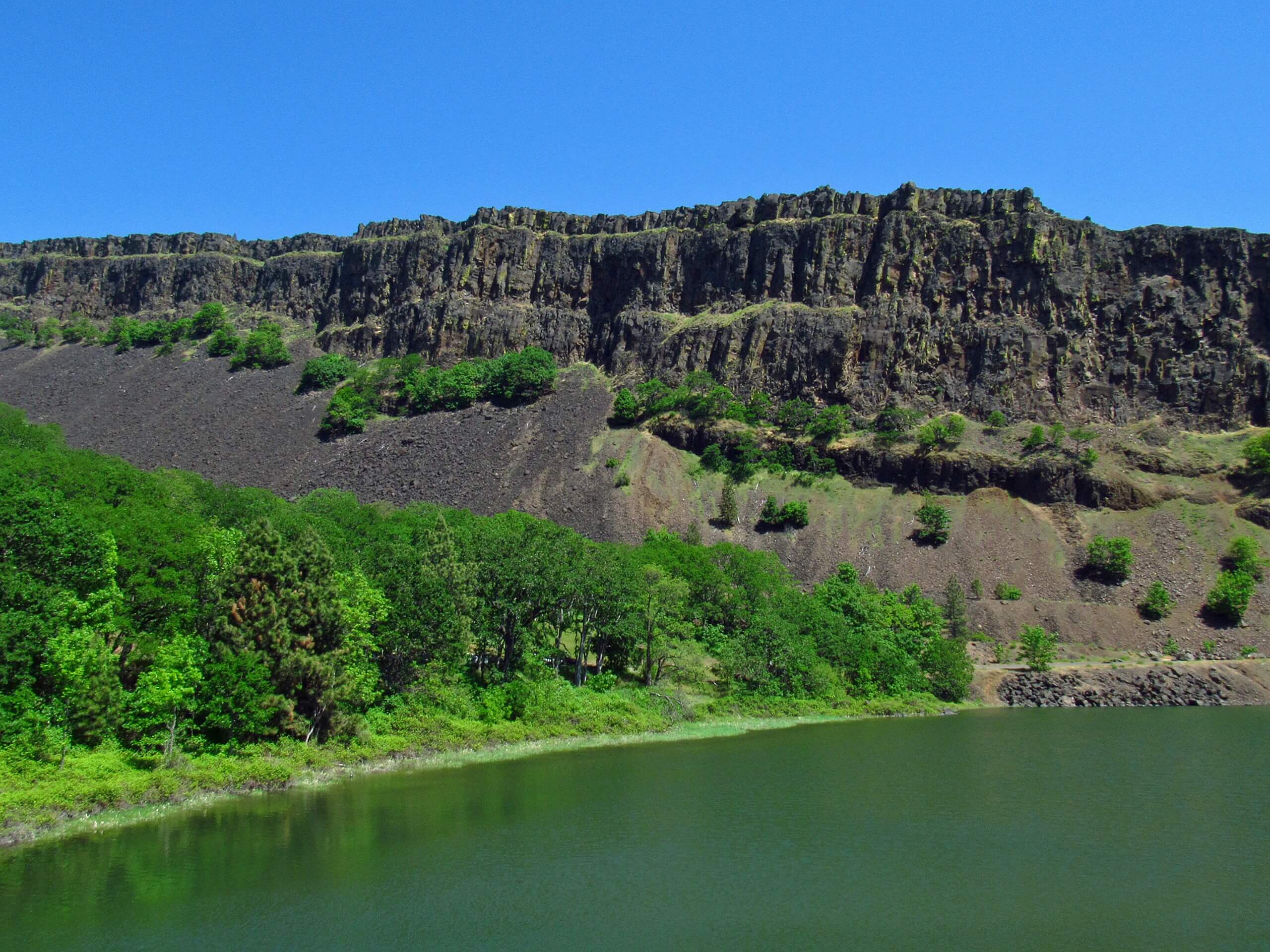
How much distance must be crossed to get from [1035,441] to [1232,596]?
98.6ft

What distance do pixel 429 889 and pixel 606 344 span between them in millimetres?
125201

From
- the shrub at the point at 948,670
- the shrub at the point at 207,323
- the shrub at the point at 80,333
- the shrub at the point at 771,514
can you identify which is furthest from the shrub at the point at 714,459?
the shrub at the point at 80,333

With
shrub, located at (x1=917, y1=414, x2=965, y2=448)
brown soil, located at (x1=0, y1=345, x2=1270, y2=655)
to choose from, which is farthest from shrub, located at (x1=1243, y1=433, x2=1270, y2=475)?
shrub, located at (x1=917, y1=414, x2=965, y2=448)

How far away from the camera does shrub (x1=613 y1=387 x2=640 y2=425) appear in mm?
127750

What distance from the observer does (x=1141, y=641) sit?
88.3 metres

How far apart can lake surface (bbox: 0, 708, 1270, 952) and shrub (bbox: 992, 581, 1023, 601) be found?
53079 mm

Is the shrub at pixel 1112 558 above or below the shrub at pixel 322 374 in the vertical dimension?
below

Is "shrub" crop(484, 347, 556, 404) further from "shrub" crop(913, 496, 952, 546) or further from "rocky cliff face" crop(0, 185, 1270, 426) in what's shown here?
"shrub" crop(913, 496, 952, 546)

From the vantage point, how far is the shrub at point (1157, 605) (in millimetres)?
90875

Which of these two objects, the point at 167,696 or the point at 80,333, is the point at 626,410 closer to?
the point at 167,696

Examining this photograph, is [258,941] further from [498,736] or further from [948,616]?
[948,616]

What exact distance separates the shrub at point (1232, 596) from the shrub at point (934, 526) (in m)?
25.5

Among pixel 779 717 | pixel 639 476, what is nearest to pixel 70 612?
pixel 779 717

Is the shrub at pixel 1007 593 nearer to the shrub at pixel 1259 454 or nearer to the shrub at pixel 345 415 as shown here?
the shrub at pixel 1259 454
